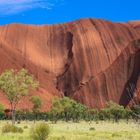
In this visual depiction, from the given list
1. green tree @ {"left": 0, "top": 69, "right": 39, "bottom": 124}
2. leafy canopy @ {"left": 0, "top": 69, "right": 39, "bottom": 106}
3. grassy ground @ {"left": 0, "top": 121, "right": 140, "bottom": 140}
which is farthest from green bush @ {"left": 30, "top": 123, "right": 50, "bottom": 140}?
leafy canopy @ {"left": 0, "top": 69, "right": 39, "bottom": 106}

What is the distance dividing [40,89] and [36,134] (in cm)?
15752

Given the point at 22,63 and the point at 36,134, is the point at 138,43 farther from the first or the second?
the point at 36,134

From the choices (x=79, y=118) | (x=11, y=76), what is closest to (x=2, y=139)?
(x=11, y=76)

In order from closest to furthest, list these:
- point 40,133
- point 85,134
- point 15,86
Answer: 1. point 40,133
2. point 85,134
3. point 15,86

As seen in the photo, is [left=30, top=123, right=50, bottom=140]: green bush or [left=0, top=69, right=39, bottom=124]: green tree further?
[left=0, top=69, right=39, bottom=124]: green tree

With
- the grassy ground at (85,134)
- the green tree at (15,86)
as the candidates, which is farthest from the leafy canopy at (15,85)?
the grassy ground at (85,134)

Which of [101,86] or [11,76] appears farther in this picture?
[101,86]

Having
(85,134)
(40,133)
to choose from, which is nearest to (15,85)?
(85,134)

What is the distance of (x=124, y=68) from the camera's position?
187375 millimetres

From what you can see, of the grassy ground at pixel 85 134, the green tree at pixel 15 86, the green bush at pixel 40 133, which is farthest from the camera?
the green tree at pixel 15 86

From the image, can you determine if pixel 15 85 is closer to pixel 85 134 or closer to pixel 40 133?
pixel 85 134

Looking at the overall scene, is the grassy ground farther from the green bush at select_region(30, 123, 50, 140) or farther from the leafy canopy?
the leafy canopy

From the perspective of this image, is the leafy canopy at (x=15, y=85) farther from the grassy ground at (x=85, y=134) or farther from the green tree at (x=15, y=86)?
the grassy ground at (x=85, y=134)

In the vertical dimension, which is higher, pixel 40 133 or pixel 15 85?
pixel 15 85
